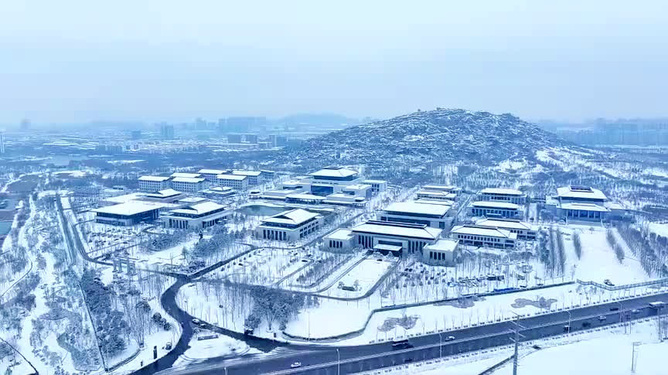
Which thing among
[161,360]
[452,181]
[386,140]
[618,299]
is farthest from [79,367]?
[386,140]

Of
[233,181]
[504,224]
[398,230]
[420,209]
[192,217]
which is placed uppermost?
[233,181]

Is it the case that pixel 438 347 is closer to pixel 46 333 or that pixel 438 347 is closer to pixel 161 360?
pixel 161 360

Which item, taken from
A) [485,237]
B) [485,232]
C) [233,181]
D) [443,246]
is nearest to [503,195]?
[485,232]

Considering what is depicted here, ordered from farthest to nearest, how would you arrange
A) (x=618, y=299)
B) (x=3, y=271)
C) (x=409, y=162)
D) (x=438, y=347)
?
1. (x=409, y=162)
2. (x=3, y=271)
3. (x=618, y=299)
4. (x=438, y=347)

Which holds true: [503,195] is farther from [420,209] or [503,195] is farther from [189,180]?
[189,180]

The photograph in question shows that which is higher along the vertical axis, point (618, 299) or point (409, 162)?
point (409, 162)

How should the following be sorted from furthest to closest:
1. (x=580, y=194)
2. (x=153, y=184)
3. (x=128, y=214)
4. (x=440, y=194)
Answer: (x=153, y=184) < (x=440, y=194) < (x=580, y=194) < (x=128, y=214)

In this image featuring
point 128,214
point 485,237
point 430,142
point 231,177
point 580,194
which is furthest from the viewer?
point 430,142

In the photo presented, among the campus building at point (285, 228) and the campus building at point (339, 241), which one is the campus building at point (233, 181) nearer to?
the campus building at point (285, 228)
